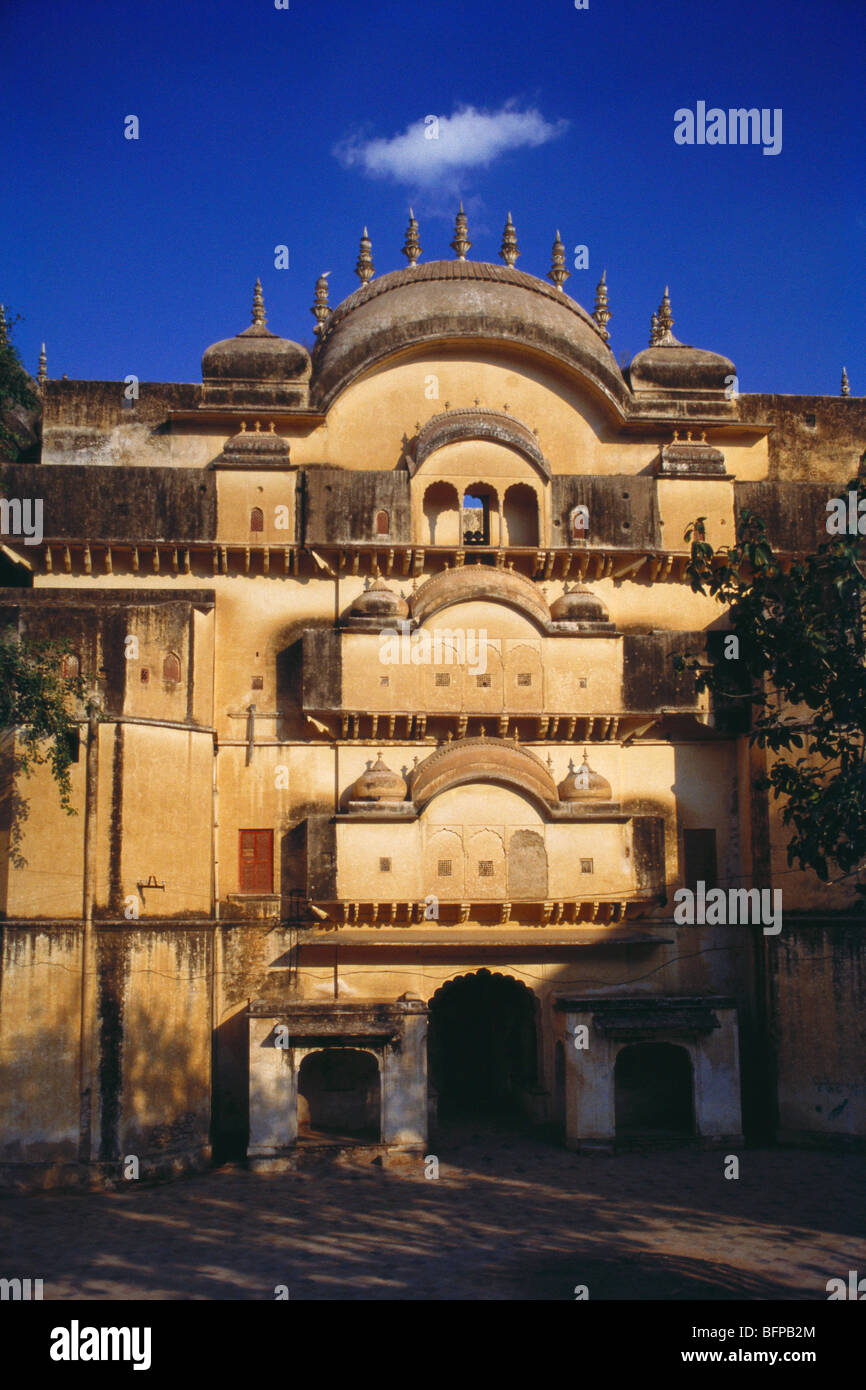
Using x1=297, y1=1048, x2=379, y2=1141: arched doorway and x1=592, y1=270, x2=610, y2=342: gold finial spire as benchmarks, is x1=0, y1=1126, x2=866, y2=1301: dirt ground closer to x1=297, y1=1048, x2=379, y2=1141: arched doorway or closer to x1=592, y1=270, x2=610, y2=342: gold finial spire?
x1=297, y1=1048, x2=379, y2=1141: arched doorway

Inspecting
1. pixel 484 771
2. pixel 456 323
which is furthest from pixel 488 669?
pixel 456 323

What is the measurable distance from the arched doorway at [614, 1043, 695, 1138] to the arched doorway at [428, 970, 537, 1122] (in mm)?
1598

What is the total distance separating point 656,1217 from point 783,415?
14017mm

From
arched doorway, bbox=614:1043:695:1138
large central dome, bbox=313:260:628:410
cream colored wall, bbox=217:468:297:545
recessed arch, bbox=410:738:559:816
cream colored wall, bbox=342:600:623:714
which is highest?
large central dome, bbox=313:260:628:410

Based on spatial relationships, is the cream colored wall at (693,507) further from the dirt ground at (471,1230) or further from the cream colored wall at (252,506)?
the dirt ground at (471,1230)

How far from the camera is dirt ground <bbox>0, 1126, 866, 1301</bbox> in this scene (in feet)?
43.5

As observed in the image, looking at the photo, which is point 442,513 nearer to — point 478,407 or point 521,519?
point 521,519

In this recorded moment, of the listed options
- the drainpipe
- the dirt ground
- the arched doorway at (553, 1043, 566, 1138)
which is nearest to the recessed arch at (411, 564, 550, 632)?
the drainpipe

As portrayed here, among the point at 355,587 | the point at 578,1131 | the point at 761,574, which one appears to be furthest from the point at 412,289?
the point at 578,1131

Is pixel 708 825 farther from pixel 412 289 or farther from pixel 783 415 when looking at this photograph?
pixel 412 289

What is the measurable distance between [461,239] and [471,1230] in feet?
56.9

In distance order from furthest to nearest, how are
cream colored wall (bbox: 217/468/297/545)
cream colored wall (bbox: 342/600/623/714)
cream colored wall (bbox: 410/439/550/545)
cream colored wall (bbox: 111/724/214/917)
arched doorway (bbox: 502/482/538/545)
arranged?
arched doorway (bbox: 502/482/538/545) → cream colored wall (bbox: 410/439/550/545) → cream colored wall (bbox: 217/468/297/545) → cream colored wall (bbox: 342/600/623/714) → cream colored wall (bbox: 111/724/214/917)

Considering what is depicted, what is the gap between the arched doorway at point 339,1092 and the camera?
64.8ft

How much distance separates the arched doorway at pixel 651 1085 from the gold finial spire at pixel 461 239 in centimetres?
1439
